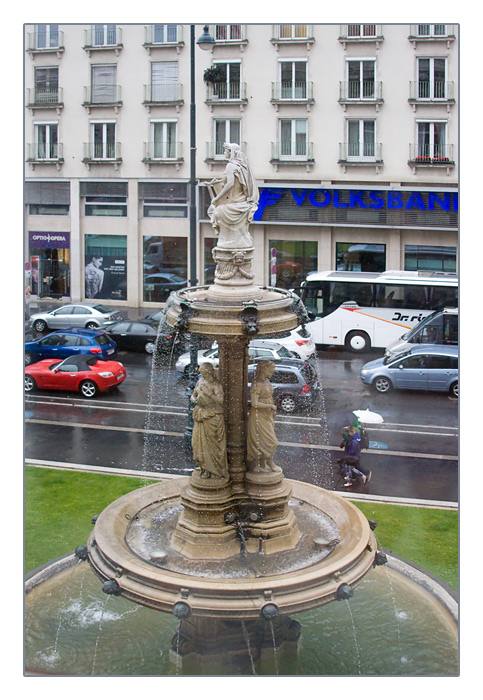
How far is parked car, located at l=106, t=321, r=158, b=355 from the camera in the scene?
100ft

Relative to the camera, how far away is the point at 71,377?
82.7ft

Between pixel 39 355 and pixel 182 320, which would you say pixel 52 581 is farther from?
pixel 39 355

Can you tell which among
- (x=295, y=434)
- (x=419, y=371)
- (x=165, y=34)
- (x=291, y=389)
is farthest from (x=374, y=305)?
(x=295, y=434)

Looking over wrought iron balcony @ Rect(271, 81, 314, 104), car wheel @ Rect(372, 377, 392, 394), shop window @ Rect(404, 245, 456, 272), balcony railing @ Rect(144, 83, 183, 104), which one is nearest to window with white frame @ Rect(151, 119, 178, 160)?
balcony railing @ Rect(144, 83, 183, 104)

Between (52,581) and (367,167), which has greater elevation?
(367,167)

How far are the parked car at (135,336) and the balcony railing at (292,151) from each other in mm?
8174

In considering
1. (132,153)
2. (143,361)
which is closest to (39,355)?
(143,361)

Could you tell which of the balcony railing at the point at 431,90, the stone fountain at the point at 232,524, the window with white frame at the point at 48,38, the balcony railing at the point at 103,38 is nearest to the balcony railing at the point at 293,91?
the balcony railing at the point at 431,90

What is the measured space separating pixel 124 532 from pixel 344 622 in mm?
3404

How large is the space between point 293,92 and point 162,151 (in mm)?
5788

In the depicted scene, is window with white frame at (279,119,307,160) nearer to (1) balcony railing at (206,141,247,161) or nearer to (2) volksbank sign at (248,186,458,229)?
(1) balcony railing at (206,141,247,161)

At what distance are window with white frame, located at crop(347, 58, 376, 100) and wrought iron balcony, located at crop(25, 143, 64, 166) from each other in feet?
35.2

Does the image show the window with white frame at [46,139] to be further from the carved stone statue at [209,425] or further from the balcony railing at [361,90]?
the carved stone statue at [209,425]

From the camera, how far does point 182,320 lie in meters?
12.1
